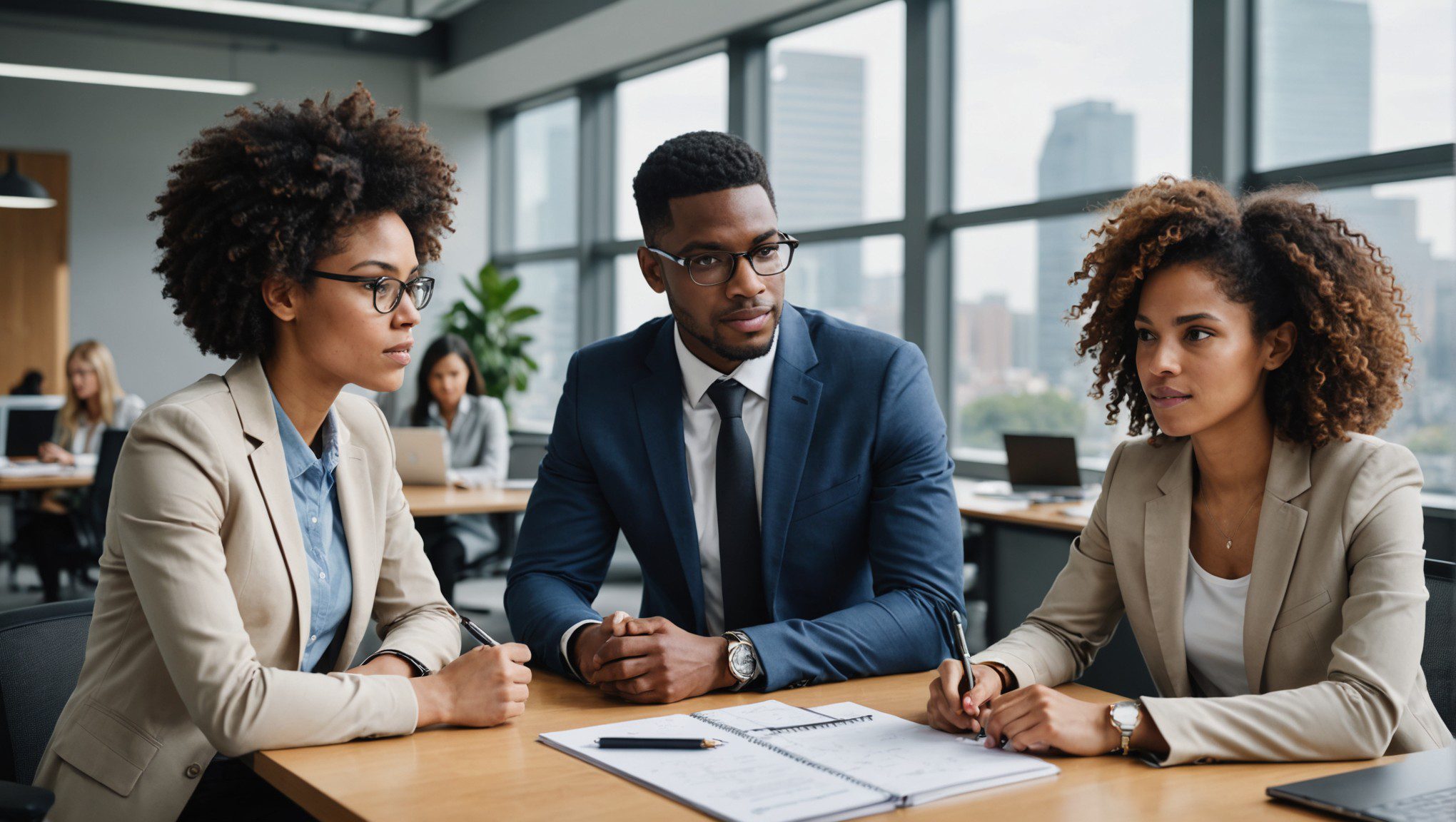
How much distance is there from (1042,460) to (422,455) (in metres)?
2.48

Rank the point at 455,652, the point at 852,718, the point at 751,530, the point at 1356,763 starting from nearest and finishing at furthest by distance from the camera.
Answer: the point at 1356,763 → the point at 852,718 → the point at 455,652 → the point at 751,530

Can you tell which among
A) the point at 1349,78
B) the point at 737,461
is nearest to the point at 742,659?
the point at 737,461

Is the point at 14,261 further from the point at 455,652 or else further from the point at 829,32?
the point at 455,652

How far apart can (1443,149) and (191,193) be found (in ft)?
13.3

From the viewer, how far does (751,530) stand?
75.3 inches

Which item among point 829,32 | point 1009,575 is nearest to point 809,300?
point 829,32

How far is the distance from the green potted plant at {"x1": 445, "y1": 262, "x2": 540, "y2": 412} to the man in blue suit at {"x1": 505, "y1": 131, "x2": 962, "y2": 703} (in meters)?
6.59

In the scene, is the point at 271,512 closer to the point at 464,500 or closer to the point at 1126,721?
the point at 1126,721

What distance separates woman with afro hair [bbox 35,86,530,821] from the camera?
1413 mm

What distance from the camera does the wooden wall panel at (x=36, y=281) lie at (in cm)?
832

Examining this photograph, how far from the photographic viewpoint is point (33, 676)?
165cm

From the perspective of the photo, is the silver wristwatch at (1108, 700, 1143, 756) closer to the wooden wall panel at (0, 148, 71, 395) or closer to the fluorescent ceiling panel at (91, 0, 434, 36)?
the fluorescent ceiling panel at (91, 0, 434, 36)

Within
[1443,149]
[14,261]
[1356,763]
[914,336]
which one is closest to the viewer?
[1356,763]

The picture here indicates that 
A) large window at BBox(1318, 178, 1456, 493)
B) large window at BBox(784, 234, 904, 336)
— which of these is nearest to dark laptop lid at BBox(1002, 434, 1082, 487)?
large window at BBox(1318, 178, 1456, 493)
